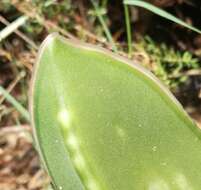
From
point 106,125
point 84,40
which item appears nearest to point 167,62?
point 84,40

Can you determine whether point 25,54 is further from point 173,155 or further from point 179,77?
point 173,155

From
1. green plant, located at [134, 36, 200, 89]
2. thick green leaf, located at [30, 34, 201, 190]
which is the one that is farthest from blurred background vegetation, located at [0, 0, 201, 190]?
thick green leaf, located at [30, 34, 201, 190]

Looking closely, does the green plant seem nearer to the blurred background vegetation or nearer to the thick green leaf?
the blurred background vegetation

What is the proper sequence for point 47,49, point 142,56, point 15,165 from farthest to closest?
point 15,165 → point 142,56 → point 47,49

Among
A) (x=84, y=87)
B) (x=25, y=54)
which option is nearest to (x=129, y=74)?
(x=84, y=87)

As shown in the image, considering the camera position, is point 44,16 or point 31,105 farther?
point 44,16

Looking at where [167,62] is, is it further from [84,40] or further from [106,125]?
[106,125]

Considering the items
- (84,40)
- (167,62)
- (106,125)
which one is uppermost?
(106,125)
